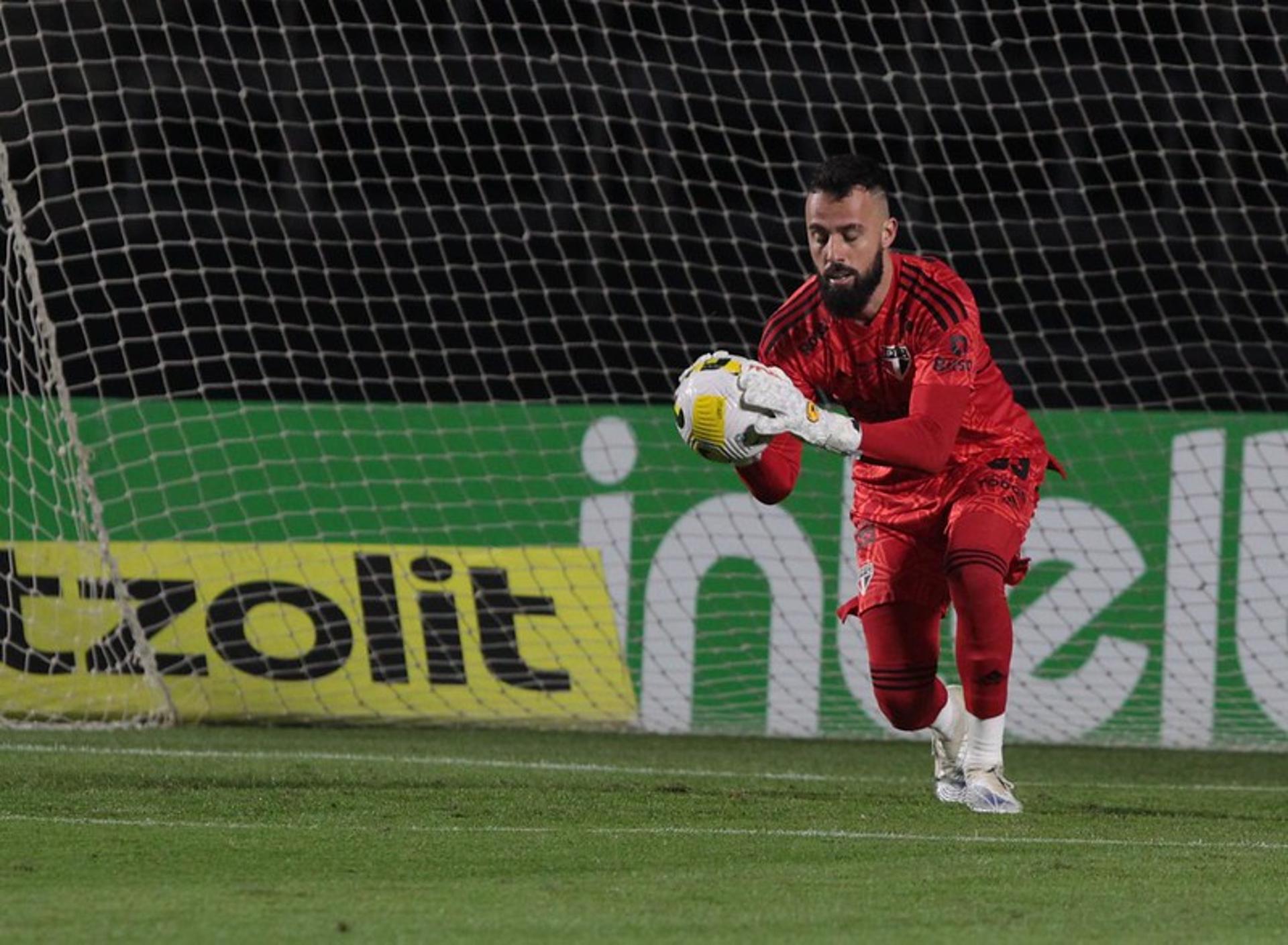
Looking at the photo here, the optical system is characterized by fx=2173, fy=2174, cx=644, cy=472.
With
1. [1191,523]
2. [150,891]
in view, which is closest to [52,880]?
[150,891]

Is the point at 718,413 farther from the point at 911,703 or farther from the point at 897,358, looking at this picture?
the point at 911,703

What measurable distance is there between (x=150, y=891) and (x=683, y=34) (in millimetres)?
7979

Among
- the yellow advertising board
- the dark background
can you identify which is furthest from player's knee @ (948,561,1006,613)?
the dark background

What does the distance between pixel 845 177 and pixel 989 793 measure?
165 centimetres

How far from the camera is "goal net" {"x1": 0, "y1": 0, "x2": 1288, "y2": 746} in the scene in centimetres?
863

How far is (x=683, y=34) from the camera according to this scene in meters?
11.4

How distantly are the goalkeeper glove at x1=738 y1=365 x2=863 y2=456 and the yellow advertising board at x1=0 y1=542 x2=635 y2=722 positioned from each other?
385cm

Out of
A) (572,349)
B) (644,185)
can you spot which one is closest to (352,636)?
(572,349)

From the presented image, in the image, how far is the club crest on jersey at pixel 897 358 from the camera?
5.61 metres

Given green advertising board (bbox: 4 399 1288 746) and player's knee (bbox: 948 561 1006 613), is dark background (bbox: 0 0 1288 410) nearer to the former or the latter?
green advertising board (bbox: 4 399 1288 746)

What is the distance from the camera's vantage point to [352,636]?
341 inches

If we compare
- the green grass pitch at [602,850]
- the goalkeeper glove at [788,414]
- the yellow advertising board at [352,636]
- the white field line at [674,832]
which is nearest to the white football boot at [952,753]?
the green grass pitch at [602,850]

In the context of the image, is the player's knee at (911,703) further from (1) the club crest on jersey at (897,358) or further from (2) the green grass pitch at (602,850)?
(1) the club crest on jersey at (897,358)

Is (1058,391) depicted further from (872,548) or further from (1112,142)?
(872,548)
